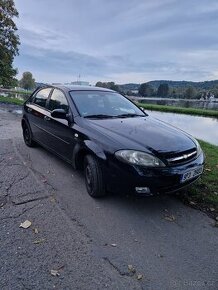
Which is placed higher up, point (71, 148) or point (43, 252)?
point (71, 148)

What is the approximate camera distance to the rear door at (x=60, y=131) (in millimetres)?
4844

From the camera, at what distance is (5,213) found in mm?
3762

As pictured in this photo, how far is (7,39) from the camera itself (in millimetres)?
31375

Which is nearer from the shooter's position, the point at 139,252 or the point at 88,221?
the point at 139,252

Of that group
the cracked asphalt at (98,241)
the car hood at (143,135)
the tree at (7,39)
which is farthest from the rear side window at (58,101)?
the tree at (7,39)

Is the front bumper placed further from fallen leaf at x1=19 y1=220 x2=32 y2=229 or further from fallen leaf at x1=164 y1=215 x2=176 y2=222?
fallen leaf at x1=19 y1=220 x2=32 y2=229

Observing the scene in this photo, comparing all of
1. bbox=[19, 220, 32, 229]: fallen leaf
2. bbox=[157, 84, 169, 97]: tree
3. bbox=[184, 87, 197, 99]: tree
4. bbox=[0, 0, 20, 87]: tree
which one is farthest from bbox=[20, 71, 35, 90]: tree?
bbox=[19, 220, 32, 229]: fallen leaf

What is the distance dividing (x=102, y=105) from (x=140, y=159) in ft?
6.14

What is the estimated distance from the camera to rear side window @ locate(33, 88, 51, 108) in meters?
6.08

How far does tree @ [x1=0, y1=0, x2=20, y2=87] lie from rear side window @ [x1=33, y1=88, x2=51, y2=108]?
90.0 feet

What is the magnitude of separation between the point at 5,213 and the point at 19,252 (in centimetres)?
92

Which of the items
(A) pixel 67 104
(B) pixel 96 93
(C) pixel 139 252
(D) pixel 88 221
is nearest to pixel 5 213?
(D) pixel 88 221

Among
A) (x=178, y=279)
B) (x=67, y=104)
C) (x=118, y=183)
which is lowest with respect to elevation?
(x=178, y=279)

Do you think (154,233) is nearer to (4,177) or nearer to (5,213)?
(5,213)
